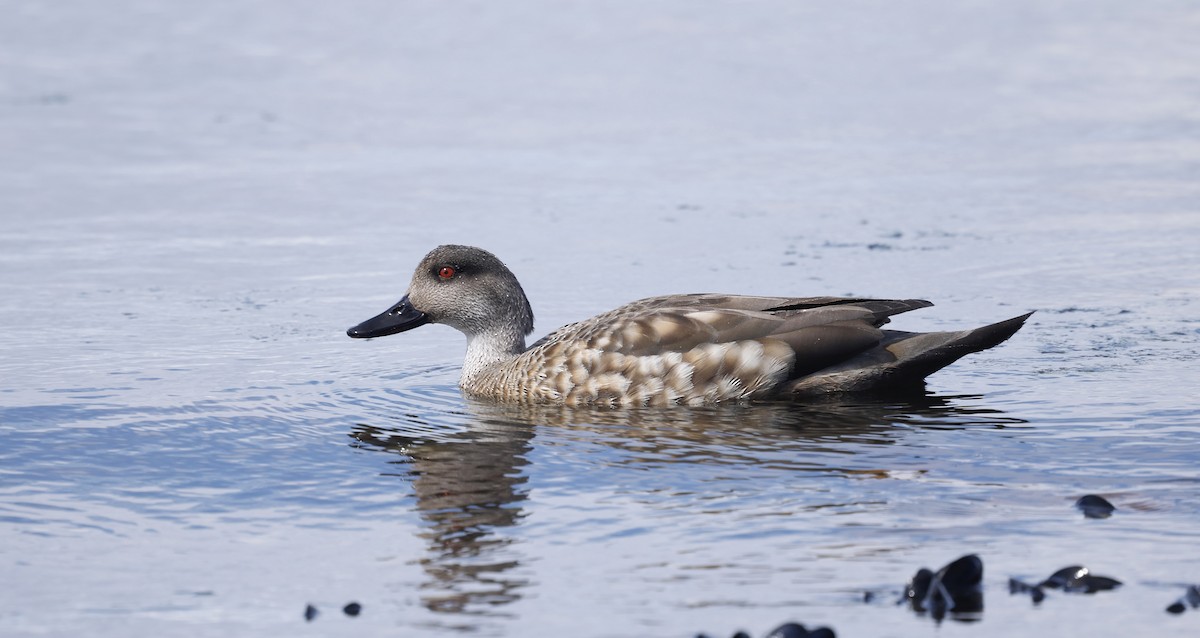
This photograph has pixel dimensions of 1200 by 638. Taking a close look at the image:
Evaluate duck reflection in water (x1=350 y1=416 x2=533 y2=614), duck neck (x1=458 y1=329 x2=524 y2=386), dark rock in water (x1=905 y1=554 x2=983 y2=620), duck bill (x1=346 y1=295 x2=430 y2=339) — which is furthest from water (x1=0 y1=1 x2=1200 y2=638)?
duck neck (x1=458 y1=329 x2=524 y2=386)

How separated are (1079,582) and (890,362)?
3.78 m

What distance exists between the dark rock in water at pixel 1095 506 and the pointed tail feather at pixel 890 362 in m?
2.66

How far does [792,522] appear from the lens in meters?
7.48

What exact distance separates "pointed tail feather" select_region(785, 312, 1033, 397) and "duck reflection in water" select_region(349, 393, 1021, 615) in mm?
142

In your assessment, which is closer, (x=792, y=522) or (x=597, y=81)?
(x=792, y=522)

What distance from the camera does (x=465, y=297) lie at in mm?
11328

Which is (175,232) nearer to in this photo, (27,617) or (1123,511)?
(27,617)

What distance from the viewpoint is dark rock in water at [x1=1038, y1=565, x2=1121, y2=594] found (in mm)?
6473

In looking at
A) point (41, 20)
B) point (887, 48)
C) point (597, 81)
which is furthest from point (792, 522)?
point (41, 20)

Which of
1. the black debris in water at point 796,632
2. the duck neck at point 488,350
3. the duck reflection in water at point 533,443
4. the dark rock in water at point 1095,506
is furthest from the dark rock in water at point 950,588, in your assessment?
the duck neck at point 488,350

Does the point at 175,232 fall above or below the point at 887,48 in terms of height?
below

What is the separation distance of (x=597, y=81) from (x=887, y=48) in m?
4.04

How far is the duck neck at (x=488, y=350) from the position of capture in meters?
11.1

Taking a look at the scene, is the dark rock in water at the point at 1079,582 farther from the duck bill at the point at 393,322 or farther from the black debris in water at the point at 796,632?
the duck bill at the point at 393,322
